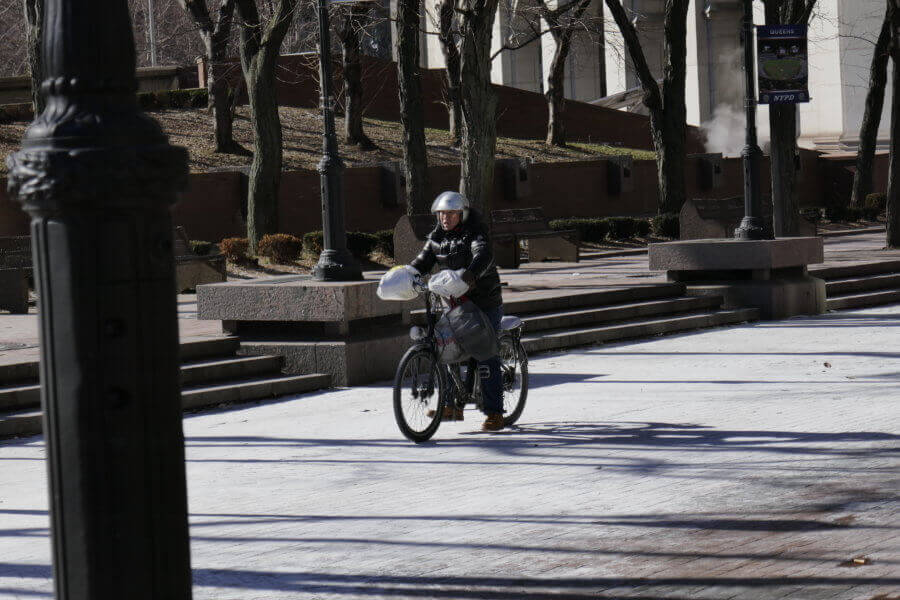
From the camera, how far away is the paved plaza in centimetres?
618

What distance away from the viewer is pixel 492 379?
10.1m

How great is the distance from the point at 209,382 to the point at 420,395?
341 cm

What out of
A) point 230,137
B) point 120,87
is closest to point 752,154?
point 120,87

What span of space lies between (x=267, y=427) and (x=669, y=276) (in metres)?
9.23

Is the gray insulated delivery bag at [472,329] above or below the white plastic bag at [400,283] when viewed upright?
below

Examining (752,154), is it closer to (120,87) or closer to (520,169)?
(120,87)

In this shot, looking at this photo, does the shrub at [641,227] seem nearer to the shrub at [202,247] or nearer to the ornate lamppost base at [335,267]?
the shrub at [202,247]

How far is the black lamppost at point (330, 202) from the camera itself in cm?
1362

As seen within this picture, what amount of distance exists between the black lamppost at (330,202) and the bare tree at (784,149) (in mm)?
10390

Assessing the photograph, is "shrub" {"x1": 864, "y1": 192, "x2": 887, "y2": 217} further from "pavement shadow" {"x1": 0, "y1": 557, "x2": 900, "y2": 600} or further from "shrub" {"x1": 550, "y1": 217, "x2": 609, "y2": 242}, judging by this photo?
"pavement shadow" {"x1": 0, "y1": 557, "x2": 900, "y2": 600}

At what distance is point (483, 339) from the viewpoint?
389 inches

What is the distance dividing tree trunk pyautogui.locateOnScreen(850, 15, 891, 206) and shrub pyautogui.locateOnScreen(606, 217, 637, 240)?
786cm

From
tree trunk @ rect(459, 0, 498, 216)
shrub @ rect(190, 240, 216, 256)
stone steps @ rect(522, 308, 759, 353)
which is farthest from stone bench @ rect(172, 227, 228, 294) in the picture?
stone steps @ rect(522, 308, 759, 353)

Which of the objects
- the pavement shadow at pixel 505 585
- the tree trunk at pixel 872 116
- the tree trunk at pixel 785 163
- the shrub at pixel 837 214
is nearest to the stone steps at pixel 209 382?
the pavement shadow at pixel 505 585
